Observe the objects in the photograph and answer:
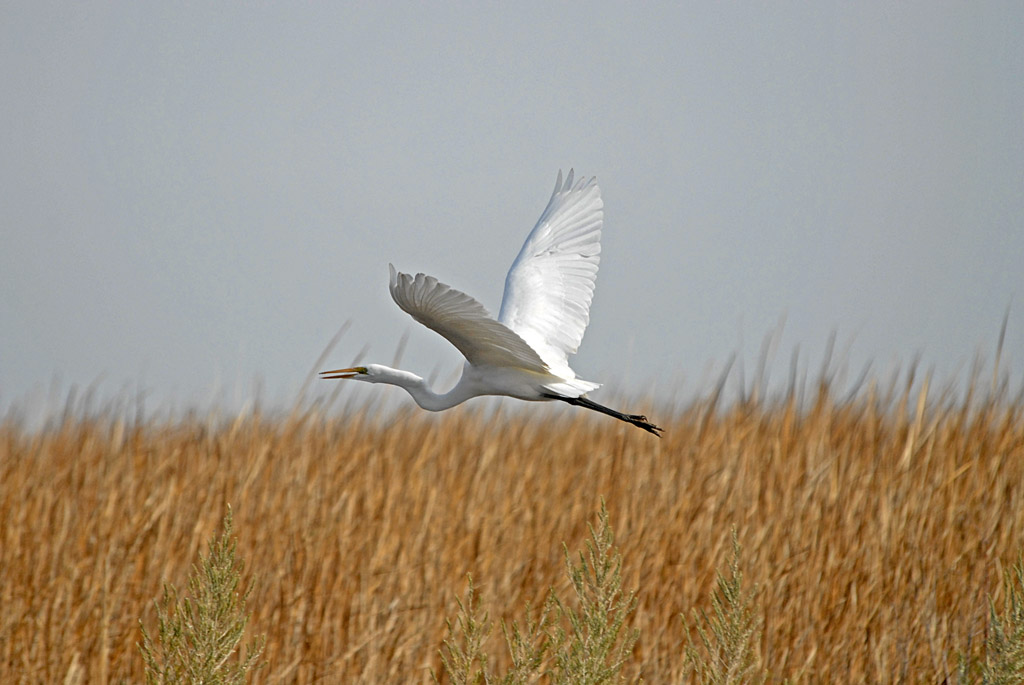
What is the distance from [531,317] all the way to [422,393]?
0.56 m

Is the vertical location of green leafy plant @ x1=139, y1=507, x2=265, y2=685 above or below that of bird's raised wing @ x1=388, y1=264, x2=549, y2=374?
below

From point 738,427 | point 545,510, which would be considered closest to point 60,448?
point 545,510

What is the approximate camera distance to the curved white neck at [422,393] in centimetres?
312

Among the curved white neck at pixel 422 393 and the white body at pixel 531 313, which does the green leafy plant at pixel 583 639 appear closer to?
the white body at pixel 531 313

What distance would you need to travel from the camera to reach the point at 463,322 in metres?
2.61

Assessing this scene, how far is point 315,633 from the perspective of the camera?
3.53 metres

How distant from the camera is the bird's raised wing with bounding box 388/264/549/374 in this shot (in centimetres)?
239

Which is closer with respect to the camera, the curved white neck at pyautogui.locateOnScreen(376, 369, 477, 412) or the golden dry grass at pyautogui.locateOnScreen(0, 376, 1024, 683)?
the curved white neck at pyautogui.locateOnScreen(376, 369, 477, 412)

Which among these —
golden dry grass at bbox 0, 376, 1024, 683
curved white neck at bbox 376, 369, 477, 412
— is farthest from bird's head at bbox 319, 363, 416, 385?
golden dry grass at bbox 0, 376, 1024, 683

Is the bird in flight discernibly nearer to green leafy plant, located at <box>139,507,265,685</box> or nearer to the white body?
the white body

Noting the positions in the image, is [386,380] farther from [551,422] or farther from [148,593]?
[551,422]

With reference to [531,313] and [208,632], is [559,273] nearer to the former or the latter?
[531,313]

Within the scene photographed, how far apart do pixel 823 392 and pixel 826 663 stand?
6.15 feet

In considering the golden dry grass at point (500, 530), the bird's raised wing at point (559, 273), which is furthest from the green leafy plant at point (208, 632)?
the bird's raised wing at point (559, 273)
